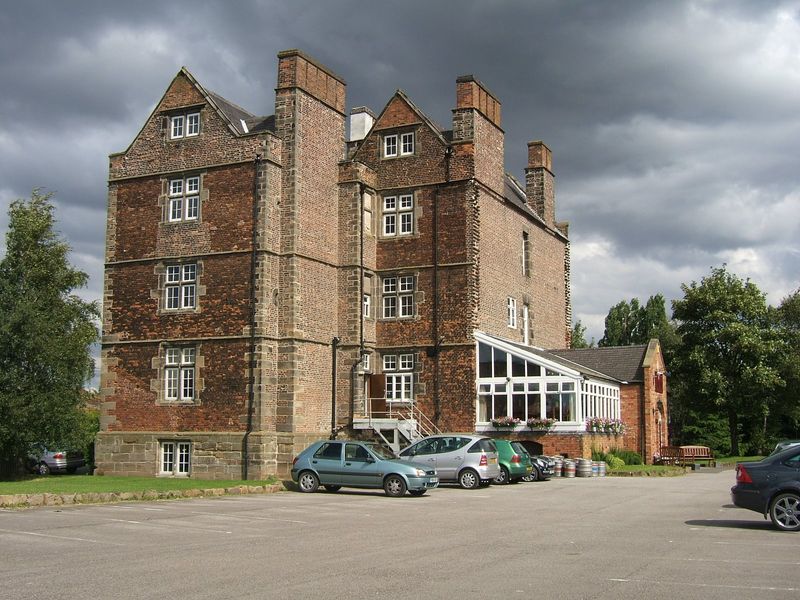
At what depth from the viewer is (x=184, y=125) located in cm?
3384

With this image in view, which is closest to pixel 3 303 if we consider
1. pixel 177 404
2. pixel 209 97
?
pixel 177 404

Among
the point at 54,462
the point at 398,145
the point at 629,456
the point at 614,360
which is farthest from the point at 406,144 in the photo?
the point at 54,462

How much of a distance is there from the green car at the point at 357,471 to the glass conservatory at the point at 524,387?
8999 millimetres

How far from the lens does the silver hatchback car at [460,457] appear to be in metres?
25.9

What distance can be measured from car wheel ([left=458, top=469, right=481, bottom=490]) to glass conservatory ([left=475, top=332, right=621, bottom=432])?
7320mm

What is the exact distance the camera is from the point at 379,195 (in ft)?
118

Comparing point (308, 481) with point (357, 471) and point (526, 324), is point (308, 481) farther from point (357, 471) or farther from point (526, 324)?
point (526, 324)

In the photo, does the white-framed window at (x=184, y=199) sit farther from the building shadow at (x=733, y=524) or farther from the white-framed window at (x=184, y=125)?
the building shadow at (x=733, y=524)

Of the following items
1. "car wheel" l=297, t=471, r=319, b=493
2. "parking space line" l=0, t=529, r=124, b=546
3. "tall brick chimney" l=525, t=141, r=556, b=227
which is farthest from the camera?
"tall brick chimney" l=525, t=141, r=556, b=227

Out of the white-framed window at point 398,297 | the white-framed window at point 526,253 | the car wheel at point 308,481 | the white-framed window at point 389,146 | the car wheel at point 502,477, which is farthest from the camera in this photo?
the white-framed window at point 526,253

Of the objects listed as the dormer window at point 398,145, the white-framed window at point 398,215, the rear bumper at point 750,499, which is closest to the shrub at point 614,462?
the white-framed window at point 398,215

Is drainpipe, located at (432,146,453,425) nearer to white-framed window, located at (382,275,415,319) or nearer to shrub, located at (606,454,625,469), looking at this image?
white-framed window, located at (382,275,415,319)

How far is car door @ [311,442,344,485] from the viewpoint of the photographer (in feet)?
79.1

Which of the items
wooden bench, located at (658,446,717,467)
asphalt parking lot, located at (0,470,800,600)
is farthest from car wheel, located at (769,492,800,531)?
wooden bench, located at (658,446,717,467)
